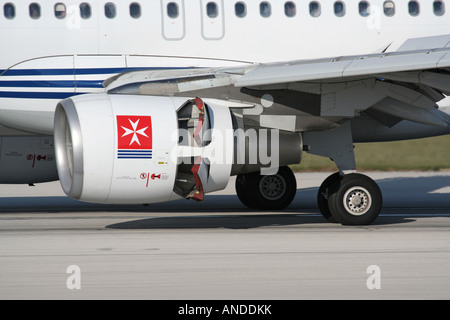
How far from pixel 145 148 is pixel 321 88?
2906 mm

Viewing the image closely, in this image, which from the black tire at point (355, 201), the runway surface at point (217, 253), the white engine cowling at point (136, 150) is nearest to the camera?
the runway surface at point (217, 253)

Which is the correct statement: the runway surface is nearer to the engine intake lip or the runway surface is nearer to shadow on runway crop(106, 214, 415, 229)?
shadow on runway crop(106, 214, 415, 229)

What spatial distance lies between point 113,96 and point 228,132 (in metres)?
1.64

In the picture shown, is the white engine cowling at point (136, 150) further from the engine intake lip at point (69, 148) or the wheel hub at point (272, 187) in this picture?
the wheel hub at point (272, 187)

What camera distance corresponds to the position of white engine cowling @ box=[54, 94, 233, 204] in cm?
1037

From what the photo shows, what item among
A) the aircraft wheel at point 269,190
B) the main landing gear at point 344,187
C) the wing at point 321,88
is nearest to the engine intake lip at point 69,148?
the wing at point 321,88

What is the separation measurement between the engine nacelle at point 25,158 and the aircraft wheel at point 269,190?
3638mm

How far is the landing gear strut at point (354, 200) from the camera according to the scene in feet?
39.4

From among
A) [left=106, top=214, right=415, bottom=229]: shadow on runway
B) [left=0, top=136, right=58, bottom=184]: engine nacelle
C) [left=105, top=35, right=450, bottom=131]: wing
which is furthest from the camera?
[left=0, top=136, right=58, bottom=184]: engine nacelle

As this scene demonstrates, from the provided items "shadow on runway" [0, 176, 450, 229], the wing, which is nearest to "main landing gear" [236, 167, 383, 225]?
"shadow on runway" [0, 176, 450, 229]

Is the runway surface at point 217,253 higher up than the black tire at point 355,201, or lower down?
lower down

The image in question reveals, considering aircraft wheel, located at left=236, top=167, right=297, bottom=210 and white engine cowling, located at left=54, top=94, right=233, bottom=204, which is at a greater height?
white engine cowling, located at left=54, top=94, right=233, bottom=204

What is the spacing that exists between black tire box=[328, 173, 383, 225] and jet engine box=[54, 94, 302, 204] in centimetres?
169

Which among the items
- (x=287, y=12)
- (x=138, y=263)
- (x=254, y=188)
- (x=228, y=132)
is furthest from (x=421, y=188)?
(x=138, y=263)
